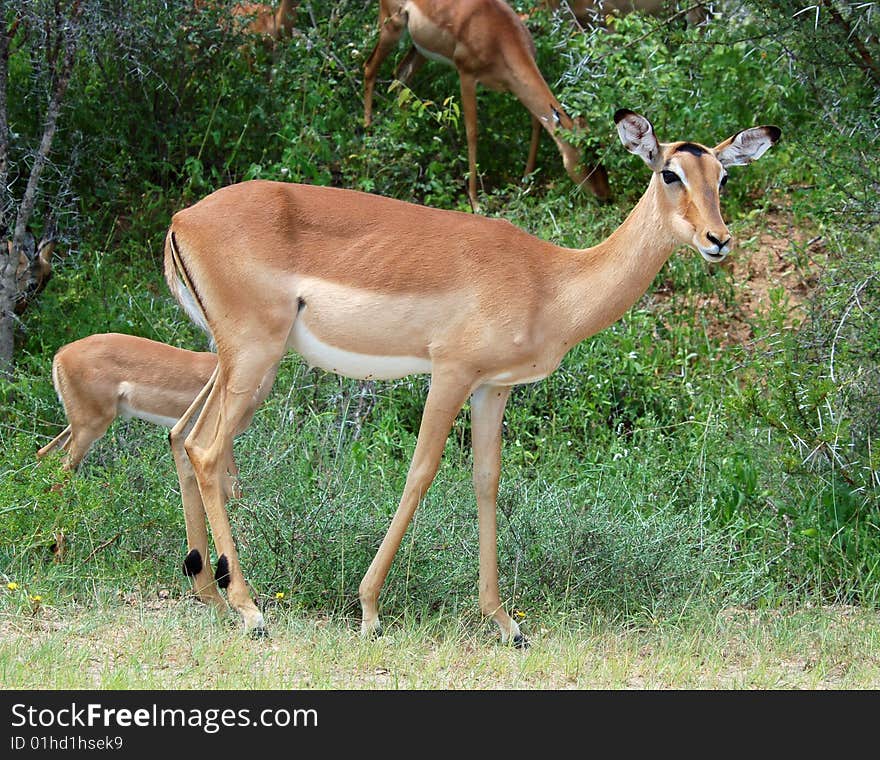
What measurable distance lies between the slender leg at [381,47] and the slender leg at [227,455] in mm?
5198

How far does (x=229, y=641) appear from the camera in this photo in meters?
5.61

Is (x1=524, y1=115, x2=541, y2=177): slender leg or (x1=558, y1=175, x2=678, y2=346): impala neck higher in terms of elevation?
(x1=524, y1=115, x2=541, y2=177): slender leg

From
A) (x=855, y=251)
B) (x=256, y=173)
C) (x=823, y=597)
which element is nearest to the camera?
(x=823, y=597)

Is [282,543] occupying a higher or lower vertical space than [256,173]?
lower

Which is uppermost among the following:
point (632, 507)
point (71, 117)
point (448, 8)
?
point (448, 8)

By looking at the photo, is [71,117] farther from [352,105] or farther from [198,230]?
[198,230]

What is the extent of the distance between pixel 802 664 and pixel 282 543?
7.76 ft

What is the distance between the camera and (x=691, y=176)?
5.74m

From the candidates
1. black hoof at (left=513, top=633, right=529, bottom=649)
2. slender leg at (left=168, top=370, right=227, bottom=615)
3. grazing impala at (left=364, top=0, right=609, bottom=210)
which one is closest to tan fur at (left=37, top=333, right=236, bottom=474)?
slender leg at (left=168, top=370, right=227, bottom=615)

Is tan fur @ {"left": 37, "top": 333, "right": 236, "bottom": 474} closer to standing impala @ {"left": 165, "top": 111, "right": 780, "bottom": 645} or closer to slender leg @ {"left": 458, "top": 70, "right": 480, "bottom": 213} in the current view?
standing impala @ {"left": 165, "top": 111, "right": 780, "bottom": 645}

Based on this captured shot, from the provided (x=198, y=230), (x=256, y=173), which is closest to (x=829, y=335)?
(x=198, y=230)

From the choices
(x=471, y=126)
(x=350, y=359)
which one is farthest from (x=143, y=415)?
(x=471, y=126)

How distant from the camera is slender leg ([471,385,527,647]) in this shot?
6.15 meters

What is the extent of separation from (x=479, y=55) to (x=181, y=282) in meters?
4.96
